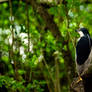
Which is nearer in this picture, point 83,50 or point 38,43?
point 83,50

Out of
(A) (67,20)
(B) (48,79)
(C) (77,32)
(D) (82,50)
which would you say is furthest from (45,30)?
(D) (82,50)

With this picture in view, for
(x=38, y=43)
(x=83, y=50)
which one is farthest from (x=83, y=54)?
(x=38, y=43)

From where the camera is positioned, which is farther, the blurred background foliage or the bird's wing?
the blurred background foliage

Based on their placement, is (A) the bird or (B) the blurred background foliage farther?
(B) the blurred background foliage

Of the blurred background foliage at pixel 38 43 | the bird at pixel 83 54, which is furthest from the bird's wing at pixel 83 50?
the blurred background foliage at pixel 38 43

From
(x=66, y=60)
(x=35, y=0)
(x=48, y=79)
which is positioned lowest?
(x=48, y=79)

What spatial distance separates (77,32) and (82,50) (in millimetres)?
602

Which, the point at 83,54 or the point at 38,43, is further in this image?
the point at 38,43

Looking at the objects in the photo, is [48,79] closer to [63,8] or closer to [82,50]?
[63,8]

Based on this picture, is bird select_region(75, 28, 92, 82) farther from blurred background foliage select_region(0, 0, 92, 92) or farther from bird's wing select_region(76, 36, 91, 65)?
blurred background foliage select_region(0, 0, 92, 92)

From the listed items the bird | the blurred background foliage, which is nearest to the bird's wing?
the bird

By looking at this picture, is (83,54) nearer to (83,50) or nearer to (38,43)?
(83,50)

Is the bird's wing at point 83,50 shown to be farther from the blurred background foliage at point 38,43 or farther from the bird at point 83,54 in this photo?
the blurred background foliage at point 38,43

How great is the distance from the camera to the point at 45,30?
21.1 feet
